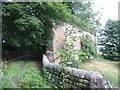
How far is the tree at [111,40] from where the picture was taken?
9398 mm

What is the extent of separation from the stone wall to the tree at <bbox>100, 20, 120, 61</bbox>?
8565 millimetres

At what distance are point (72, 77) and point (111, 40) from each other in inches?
367

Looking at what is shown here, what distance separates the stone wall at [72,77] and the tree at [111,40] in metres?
8.56

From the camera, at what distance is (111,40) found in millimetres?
9719

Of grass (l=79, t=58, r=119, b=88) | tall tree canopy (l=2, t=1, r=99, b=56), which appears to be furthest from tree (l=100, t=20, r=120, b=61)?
tall tree canopy (l=2, t=1, r=99, b=56)

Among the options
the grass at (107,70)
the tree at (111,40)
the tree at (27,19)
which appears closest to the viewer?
the grass at (107,70)

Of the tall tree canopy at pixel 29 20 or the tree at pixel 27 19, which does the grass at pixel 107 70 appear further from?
the tree at pixel 27 19

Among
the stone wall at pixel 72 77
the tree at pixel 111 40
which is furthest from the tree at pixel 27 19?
the tree at pixel 111 40

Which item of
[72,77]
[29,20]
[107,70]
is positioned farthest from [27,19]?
[107,70]

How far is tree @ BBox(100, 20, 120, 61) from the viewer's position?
940 centimetres

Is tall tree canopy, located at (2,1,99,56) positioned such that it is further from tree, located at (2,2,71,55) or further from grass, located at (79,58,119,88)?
grass, located at (79,58,119,88)

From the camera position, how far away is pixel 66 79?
256 cm

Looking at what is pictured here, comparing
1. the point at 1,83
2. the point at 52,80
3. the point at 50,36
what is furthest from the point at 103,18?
the point at 1,83

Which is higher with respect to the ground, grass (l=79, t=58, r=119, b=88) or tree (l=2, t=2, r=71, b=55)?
tree (l=2, t=2, r=71, b=55)
